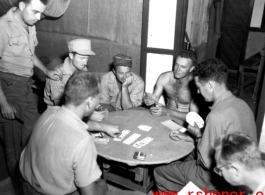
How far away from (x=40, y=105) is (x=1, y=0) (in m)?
2.43

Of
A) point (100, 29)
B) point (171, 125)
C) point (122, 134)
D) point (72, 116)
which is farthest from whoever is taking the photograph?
point (100, 29)

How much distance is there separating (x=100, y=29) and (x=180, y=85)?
2177 mm

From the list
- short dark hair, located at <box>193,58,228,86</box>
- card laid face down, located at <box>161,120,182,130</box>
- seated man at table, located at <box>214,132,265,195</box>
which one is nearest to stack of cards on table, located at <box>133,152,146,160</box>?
card laid face down, located at <box>161,120,182,130</box>

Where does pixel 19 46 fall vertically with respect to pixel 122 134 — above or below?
above

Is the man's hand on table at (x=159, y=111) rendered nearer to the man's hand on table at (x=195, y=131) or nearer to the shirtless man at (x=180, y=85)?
the shirtless man at (x=180, y=85)

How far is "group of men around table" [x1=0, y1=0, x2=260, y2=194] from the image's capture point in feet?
6.68

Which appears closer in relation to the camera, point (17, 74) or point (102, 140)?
point (102, 140)

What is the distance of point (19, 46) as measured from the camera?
12.0 feet

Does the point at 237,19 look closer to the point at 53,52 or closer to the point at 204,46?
the point at 204,46

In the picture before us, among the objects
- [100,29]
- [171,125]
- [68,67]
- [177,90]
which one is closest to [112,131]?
[171,125]

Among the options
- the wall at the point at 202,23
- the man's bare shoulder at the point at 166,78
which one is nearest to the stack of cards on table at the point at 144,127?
the man's bare shoulder at the point at 166,78

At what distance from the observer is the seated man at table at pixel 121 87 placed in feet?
13.9

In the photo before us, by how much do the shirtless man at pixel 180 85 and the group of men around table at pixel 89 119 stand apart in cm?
2

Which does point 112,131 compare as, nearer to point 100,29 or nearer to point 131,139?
point 131,139
